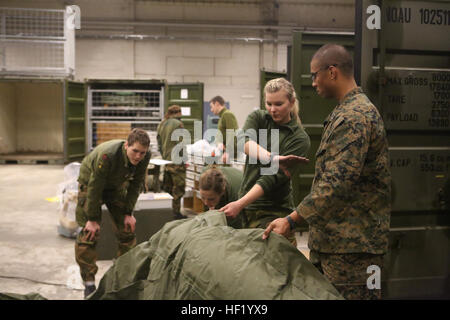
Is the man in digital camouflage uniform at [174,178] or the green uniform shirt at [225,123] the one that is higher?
the green uniform shirt at [225,123]

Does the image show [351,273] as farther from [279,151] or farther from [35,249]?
[35,249]

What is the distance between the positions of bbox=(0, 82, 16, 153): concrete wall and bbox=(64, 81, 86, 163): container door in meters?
2.84

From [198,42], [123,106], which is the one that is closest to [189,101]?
[123,106]

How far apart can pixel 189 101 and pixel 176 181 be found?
5805 mm

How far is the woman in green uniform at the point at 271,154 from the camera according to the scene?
2629 millimetres

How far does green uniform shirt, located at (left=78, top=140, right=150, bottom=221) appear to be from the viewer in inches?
136

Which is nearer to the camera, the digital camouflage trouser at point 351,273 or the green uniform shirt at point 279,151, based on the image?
the digital camouflage trouser at point 351,273

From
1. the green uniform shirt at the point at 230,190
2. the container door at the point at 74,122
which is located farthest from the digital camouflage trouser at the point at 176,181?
the container door at the point at 74,122

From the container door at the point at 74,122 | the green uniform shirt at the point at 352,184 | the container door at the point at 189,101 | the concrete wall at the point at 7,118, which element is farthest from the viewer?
the concrete wall at the point at 7,118

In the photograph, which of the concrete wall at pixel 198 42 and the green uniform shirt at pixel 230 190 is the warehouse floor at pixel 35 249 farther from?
the concrete wall at pixel 198 42

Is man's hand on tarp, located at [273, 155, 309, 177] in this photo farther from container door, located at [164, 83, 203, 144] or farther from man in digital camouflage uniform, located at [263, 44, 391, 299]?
container door, located at [164, 83, 203, 144]

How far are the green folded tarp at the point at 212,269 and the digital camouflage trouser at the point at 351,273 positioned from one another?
29cm
